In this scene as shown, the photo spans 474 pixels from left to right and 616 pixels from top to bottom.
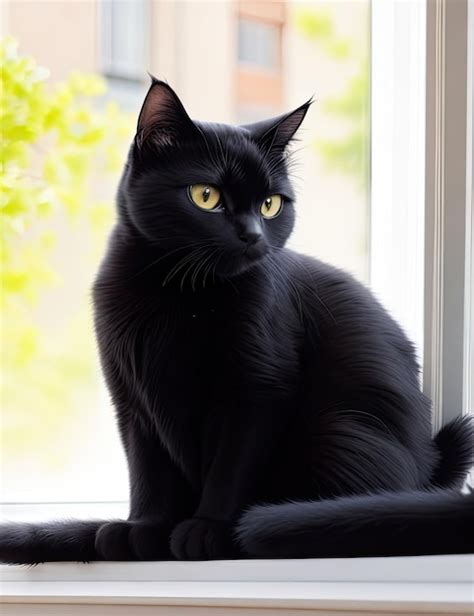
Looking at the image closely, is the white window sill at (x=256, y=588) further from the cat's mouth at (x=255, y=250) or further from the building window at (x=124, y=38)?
the building window at (x=124, y=38)

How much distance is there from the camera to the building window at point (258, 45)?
1351 millimetres

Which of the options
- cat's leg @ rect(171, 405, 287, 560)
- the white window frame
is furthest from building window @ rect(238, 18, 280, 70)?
cat's leg @ rect(171, 405, 287, 560)

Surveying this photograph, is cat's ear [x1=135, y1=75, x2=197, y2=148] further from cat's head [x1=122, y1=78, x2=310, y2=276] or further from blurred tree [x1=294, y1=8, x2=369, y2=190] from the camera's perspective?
blurred tree [x1=294, y1=8, x2=369, y2=190]

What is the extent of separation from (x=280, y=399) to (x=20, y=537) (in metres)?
0.40

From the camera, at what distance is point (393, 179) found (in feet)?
3.98

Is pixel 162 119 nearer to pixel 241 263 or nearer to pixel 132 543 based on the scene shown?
pixel 241 263

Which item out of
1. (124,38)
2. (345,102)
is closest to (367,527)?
(345,102)

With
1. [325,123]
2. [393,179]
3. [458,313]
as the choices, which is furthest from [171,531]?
[325,123]

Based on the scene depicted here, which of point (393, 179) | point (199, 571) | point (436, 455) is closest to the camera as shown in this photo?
point (199, 571)

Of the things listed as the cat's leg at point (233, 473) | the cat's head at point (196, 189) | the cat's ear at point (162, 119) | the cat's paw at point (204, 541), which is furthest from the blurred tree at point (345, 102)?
the cat's paw at point (204, 541)

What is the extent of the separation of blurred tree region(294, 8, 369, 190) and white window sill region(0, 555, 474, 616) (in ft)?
2.35

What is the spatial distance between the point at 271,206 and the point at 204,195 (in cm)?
11

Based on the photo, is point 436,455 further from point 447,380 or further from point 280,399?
point 280,399

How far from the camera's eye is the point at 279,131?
1.02m
